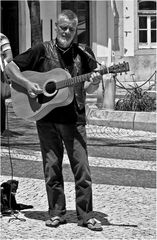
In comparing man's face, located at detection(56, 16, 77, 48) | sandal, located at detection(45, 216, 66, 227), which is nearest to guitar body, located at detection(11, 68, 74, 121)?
man's face, located at detection(56, 16, 77, 48)

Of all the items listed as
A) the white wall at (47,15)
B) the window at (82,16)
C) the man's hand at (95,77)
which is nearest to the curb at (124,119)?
the man's hand at (95,77)

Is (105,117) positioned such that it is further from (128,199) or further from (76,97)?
(76,97)

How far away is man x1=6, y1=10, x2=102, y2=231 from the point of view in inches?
233

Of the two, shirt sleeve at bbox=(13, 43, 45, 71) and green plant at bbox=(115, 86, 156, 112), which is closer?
→ shirt sleeve at bbox=(13, 43, 45, 71)

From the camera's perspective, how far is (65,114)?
593 cm

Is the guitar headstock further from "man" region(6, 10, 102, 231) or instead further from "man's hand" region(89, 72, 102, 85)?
"man" region(6, 10, 102, 231)

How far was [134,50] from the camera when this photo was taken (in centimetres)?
2550

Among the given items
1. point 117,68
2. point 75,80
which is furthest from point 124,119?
point 117,68

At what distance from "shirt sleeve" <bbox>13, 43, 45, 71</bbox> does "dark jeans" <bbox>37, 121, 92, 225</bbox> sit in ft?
1.60

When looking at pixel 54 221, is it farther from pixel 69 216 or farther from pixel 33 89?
pixel 33 89

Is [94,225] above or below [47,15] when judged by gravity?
below

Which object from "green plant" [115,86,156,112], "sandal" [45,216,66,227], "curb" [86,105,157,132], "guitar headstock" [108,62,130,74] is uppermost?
"guitar headstock" [108,62,130,74]

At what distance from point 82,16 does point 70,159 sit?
828 inches

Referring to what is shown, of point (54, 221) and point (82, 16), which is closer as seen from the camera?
point (54, 221)
